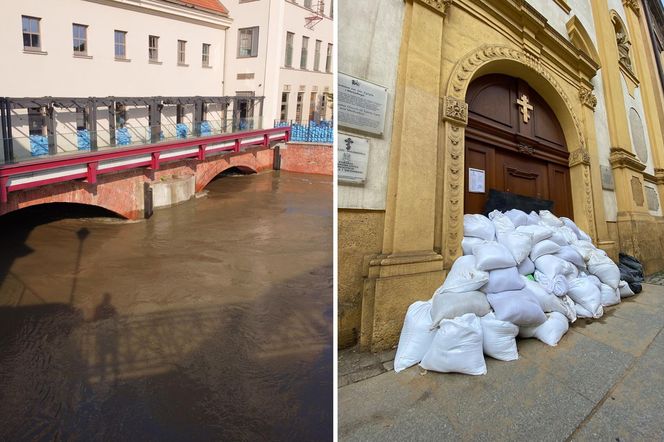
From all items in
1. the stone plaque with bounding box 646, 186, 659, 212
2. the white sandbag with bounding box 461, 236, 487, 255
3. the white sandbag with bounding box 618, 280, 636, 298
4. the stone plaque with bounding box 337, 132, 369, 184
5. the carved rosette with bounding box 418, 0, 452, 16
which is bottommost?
the white sandbag with bounding box 618, 280, 636, 298

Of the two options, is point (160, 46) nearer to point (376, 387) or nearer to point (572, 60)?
point (572, 60)

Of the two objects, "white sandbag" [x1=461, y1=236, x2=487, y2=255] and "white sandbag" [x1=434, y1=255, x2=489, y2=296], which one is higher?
"white sandbag" [x1=461, y1=236, x2=487, y2=255]

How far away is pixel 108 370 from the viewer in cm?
710

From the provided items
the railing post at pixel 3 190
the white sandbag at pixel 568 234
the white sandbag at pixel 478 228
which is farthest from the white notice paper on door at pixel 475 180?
the railing post at pixel 3 190

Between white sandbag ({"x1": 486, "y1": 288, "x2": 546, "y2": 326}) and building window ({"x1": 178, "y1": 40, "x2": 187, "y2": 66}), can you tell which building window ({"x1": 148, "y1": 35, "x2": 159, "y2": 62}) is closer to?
building window ({"x1": 178, "y1": 40, "x2": 187, "y2": 66})

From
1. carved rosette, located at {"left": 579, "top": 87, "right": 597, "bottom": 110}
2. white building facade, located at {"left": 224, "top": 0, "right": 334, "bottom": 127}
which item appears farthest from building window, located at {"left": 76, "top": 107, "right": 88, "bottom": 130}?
carved rosette, located at {"left": 579, "top": 87, "right": 597, "bottom": 110}

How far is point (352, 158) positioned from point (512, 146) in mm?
2796

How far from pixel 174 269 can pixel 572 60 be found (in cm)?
1016

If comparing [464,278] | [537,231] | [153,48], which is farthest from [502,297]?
[153,48]

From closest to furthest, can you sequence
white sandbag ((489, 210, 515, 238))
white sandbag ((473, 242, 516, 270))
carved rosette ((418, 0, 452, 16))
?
white sandbag ((473, 242, 516, 270)) → carved rosette ((418, 0, 452, 16)) → white sandbag ((489, 210, 515, 238))

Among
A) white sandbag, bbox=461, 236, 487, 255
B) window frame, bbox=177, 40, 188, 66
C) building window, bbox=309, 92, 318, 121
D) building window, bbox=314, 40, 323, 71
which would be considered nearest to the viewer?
white sandbag, bbox=461, 236, 487, 255

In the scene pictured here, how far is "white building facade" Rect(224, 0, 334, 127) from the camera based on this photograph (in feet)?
80.7

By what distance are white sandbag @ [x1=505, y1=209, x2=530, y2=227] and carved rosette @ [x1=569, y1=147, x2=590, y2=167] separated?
7.53 feet

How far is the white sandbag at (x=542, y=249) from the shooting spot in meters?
4.20
